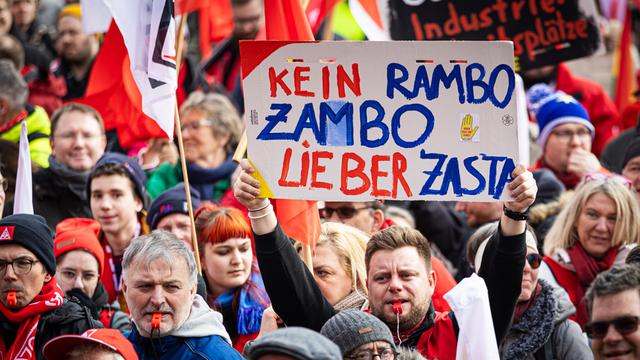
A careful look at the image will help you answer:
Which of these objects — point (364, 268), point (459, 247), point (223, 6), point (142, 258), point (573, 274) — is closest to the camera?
point (142, 258)

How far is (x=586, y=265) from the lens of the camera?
24.6 ft

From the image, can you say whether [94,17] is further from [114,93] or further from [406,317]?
[406,317]

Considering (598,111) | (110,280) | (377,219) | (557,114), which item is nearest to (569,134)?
(557,114)

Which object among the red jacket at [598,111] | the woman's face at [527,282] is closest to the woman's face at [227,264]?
the woman's face at [527,282]

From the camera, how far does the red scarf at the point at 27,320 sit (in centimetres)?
604

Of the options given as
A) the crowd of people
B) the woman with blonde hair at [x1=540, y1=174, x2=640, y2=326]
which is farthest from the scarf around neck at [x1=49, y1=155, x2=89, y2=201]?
the woman with blonde hair at [x1=540, y1=174, x2=640, y2=326]

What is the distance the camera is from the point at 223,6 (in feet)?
40.4

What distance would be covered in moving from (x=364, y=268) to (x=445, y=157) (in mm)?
1153

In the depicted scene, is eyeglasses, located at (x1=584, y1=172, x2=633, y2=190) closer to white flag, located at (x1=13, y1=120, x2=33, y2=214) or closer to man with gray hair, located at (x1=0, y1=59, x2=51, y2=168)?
white flag, located at (x1=13, y1=120, x2=33, y2=214)

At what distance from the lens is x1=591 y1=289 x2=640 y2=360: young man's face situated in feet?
17.2

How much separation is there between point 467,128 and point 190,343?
1.55 m

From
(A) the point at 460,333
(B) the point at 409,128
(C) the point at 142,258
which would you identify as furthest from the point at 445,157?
(C) the point at 142,258

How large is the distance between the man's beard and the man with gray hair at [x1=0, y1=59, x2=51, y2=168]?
411cm

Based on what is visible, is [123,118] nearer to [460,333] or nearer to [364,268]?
[364,268]
